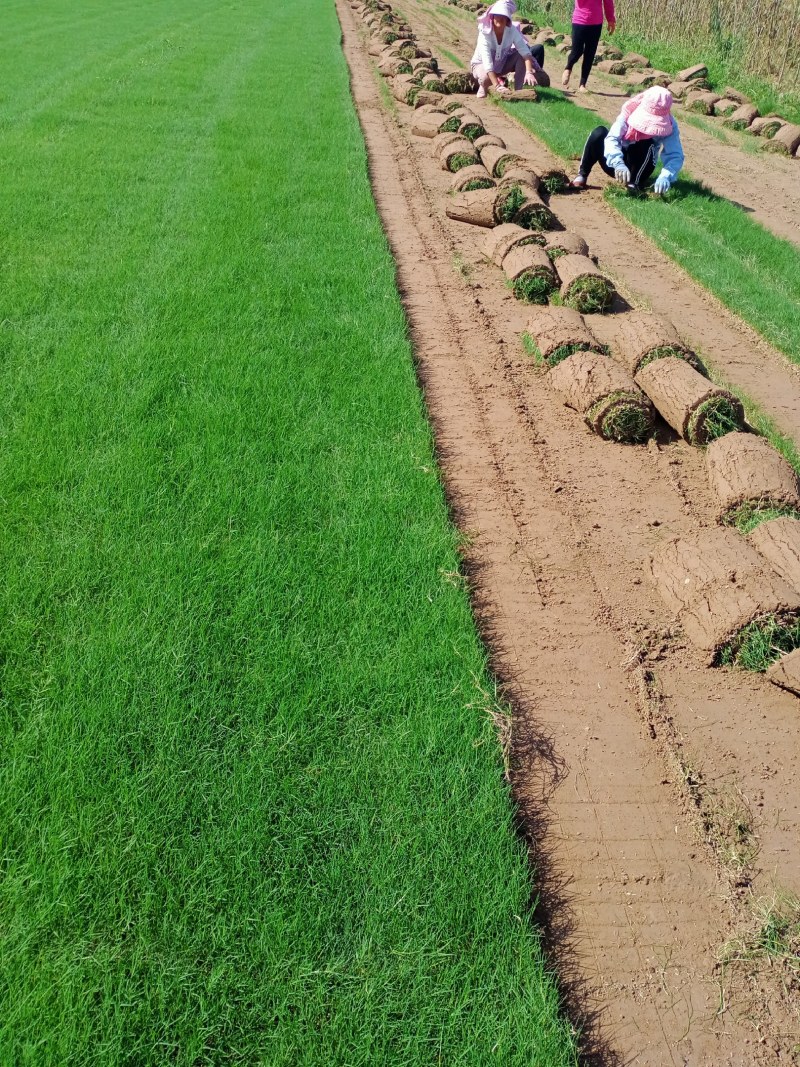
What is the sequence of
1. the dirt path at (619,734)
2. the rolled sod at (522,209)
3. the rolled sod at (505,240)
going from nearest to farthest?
1. the dirt path at (619,734)
2. the rolled sod at (505,240)
3. the rolled sod at (522,209)

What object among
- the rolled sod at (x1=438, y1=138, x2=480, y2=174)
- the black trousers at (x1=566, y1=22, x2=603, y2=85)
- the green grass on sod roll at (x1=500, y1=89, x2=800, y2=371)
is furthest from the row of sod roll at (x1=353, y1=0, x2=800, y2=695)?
the black trousers at (x1=566, y1=22, x2=603, y2=85)

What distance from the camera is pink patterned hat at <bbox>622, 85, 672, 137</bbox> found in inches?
335

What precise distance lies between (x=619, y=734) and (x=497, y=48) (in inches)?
569

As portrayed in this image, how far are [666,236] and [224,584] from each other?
22.2 ft

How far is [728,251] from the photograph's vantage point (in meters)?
7.96

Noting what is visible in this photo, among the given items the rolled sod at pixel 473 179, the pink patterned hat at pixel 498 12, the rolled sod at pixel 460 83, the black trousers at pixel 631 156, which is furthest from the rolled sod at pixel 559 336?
the rolled sod at pixel 460 83

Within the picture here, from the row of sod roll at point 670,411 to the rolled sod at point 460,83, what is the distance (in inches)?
262

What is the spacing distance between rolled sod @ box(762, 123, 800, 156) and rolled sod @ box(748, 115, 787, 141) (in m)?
0.21

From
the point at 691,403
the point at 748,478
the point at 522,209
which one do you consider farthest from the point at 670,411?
the point at 522,209

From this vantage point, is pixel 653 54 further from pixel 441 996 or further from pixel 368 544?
pixel 441 996

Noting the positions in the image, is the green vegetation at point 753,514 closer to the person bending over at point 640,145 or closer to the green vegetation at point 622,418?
the green vegetation at point 622,418

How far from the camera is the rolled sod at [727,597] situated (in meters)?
3.49

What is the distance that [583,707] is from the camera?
328cm

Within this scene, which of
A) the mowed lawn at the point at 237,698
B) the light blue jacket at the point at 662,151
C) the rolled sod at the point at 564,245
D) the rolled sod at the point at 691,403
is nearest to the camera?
the mowed lawn at the point at 237,698
